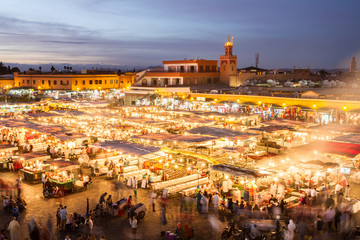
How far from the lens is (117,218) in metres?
12.2

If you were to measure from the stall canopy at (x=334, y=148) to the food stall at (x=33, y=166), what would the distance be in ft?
40.4

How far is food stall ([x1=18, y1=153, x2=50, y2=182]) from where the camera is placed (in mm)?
16047

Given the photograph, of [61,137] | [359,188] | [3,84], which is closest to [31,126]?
[61,137]

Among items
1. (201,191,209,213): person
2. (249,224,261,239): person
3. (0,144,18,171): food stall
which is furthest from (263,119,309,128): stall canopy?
(0,144,18,171): food stall

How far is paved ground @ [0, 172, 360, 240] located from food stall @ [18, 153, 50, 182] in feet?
2.49

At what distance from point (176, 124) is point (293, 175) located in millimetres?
11106

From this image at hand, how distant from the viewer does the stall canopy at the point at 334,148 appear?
14491 millimetres

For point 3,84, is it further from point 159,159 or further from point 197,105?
point 159,159

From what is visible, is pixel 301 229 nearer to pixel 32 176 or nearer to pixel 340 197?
pixel 340 197

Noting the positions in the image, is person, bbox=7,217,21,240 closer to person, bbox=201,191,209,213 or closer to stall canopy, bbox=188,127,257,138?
person, bbox=201,191,209,213

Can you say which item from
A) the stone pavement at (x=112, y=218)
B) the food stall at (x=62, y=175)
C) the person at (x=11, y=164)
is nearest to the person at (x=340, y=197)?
the stone pavement at (x=112, y=218)

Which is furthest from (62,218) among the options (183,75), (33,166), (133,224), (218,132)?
(183,75)

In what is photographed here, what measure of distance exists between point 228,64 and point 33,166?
3601cm

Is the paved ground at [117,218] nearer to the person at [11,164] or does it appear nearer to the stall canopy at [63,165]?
the stall canopy at [63,165]
